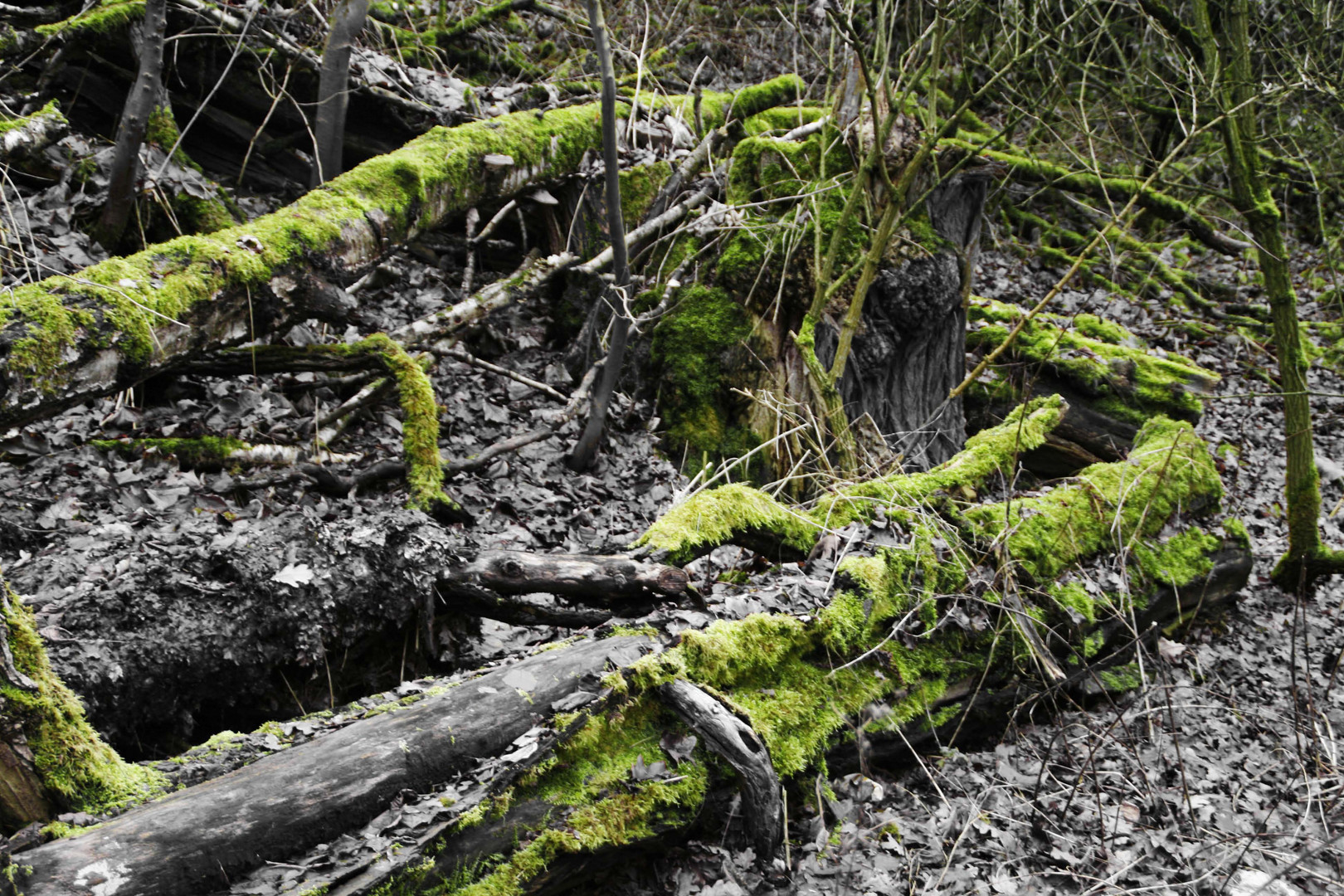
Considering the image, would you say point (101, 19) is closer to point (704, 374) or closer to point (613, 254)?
point (613, 254)

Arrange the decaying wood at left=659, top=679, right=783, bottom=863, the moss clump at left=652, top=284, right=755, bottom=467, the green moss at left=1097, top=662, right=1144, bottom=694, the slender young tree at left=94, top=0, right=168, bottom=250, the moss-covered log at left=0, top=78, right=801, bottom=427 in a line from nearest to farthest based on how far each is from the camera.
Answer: the decaying wood at left=659, top=679, right=783, bottom=863 → the moss-covered log at left=0, top=78, right=801, bottom=427 → the green moss at left=1097, top=662, right=1144, bottom=694 → the slender young tree at left=94, top=0, right=168, bottom=250 → the moss clump at left=652, top=284, right=755, bottom=467

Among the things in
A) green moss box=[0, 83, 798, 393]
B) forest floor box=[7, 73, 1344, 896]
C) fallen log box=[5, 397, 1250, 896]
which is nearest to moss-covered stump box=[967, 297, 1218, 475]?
forest floor box=[7, 73, 1344, 896]

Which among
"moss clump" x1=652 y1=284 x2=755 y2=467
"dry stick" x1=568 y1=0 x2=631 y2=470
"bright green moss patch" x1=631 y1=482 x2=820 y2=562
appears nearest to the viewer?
"bright green moss patch" x1=631 y1=482 x2=820 y2=562

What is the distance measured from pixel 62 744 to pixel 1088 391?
7098mm

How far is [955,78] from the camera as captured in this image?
368 inches

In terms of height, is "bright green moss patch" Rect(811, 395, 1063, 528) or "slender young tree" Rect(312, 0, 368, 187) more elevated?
"slender young tree" Rect(312, 0, 368, 187)

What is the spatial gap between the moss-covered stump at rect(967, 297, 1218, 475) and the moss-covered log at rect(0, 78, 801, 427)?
4.28 m

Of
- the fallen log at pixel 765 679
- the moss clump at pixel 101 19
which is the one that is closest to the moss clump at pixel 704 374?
the fallen log at pixel 765 679

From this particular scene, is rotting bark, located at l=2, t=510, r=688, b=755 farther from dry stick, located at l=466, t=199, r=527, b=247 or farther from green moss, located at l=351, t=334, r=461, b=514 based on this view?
dry stick, located at l=466, t=199, r=527, b=247

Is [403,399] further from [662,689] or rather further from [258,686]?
[662,689]

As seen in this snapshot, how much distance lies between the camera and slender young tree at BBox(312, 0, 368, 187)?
5770 mm

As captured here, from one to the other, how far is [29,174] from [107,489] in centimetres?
252

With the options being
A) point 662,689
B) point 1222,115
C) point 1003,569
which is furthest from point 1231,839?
point 1222,115

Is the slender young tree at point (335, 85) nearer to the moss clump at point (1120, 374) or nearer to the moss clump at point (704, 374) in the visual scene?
the moss clump at point (704, 374)
